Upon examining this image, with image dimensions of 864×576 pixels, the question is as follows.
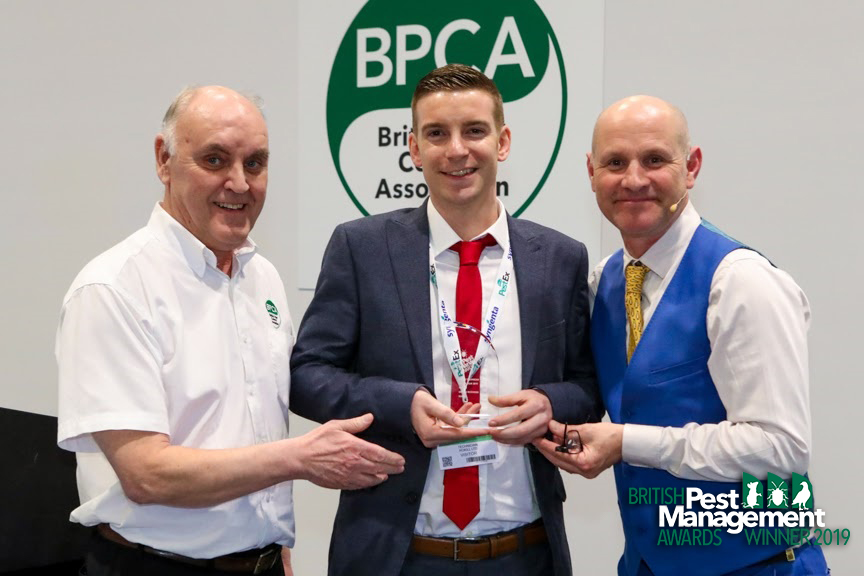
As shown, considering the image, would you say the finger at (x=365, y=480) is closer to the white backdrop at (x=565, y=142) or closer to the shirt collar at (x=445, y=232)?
the shirt collar at (x=445, y=232)

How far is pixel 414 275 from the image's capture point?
7.80 ft

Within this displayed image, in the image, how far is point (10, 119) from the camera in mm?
5016

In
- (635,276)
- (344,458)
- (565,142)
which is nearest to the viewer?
(344,458)

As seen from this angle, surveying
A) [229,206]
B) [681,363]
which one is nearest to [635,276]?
[681,363]

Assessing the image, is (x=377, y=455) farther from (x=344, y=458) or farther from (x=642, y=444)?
(x=642, y=444)

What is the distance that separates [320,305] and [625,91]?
6.88 ft

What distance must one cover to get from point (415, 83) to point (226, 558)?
103 inches

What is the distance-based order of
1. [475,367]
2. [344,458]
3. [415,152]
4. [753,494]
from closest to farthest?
[344,458] < [753,494] < [475,367] < [415,152]

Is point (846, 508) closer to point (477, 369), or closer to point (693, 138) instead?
point (693, 138)

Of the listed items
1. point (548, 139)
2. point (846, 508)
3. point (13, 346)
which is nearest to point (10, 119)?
point (13, 346)

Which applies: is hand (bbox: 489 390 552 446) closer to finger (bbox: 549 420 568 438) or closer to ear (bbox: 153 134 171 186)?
finger (bbox: 549 420 568 438)

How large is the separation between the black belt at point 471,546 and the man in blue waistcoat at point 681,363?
258mm

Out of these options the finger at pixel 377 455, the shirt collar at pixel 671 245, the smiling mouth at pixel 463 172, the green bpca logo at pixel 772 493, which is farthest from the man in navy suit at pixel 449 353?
the green bpca logo at pixel 772 493

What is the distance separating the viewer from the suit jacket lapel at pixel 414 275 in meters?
2.31
